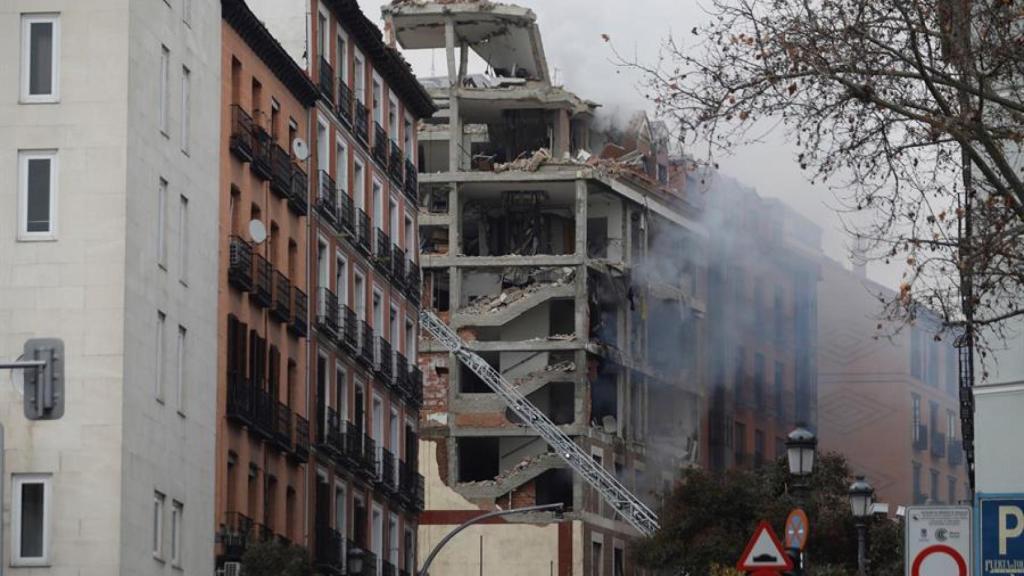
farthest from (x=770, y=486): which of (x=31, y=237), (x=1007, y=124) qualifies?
(x=1007, y=124)

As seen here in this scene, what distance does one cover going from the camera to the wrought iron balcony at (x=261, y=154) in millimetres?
70500

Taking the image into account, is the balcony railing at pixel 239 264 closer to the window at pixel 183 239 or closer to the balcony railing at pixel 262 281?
the balcony railing at pixel 262 281

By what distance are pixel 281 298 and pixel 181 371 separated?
1059 cm

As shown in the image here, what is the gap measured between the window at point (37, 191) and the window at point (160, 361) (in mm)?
3687

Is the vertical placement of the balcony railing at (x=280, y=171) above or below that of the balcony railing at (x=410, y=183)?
below

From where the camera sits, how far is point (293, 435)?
7319 cm

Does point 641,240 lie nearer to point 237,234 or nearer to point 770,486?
point 770,486

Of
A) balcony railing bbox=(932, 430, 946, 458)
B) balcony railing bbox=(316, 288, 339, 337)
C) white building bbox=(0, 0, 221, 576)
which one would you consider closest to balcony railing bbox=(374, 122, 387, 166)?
balcony railing bbox=(316, 288, 339, 337)

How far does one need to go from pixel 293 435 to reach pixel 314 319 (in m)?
4.71

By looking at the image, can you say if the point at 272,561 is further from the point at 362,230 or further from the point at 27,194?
the point at 362,230

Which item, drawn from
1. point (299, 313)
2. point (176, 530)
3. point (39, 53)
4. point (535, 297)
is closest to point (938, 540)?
point (39, 53)

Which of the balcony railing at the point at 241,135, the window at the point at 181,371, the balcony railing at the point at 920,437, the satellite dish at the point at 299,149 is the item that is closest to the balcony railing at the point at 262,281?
the balcony railing at the point at 241,135

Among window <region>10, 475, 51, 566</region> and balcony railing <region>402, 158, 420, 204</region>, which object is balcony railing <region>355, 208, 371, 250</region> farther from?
window <region>10, 475, 51, 566</region>

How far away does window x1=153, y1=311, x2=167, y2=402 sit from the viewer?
197 ft
